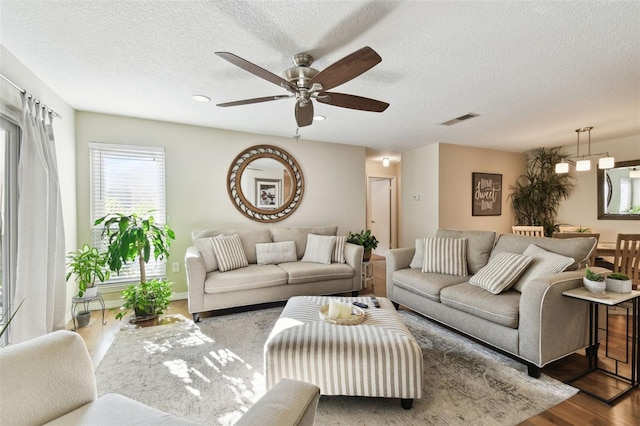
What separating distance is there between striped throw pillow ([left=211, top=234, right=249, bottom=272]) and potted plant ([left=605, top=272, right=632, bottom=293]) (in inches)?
133

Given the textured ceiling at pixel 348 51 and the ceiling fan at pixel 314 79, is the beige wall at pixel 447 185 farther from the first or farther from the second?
the ceiling fan at pixel 314 79

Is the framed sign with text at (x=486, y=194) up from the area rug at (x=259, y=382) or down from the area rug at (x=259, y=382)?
up

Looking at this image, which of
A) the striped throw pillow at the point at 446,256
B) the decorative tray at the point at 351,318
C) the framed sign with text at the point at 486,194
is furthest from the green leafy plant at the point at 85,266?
the framed sign with text at the point at 486,194

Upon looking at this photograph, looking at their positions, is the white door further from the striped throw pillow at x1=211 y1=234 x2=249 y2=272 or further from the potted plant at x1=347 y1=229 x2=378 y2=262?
the striped throw pillow at x1=211 y1=234 x2=249 y2=272

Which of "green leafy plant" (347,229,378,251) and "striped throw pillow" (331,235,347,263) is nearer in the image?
"striped throw pillow" (331,235,347,263)

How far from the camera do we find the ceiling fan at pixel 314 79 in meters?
1.63

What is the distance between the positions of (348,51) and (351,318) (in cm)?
193

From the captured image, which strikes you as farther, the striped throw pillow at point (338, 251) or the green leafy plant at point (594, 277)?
the striped throw pillow at point (338, 251)

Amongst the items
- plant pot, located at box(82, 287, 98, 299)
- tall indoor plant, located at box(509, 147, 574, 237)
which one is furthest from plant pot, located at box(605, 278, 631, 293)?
plant pot, located at box(82, 287, 98, 299)

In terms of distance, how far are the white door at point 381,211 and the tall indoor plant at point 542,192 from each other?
2.65 m

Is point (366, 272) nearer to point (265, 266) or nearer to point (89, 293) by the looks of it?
point (265, 266)

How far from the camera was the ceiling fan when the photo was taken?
163 centimetres

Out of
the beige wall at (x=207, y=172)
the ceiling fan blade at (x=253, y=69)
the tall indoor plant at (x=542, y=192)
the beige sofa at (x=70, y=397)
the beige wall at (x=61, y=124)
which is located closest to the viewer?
the beige sofa at (x=70, y=397)

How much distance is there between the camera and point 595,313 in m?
2.10
